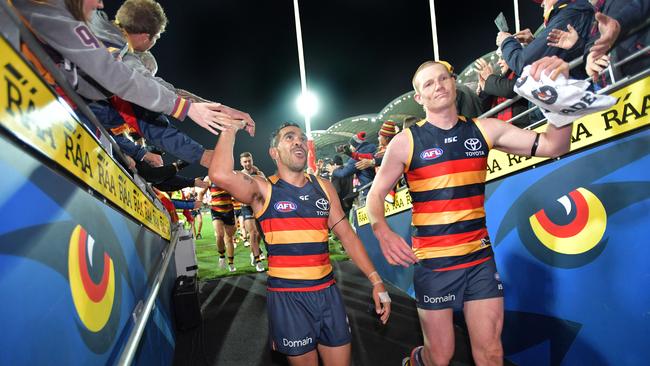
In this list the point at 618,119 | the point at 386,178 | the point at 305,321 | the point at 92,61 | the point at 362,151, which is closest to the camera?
the point at 92,61

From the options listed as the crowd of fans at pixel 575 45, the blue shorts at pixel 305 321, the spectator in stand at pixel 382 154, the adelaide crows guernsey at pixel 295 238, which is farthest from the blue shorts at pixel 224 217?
the blue shorts at pixel 305 321

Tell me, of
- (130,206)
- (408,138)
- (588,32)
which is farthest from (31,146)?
(588,32)

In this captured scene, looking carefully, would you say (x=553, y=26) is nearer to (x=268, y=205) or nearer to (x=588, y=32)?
(x=588, y=32)

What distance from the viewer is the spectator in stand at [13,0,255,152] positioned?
1.83 meters

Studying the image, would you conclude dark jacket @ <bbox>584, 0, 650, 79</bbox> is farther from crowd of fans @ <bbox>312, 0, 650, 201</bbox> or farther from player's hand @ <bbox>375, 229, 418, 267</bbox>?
player's hand @ <bbox>375, 229, 418, 267</bbox>

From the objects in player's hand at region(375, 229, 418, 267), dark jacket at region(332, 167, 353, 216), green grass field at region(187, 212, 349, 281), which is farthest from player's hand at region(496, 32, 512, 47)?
green grass field at region(187, 212, 349, 281)

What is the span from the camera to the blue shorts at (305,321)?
2.53 meters

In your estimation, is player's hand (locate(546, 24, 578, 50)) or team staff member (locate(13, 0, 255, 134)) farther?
player's hand (locate(546, 24, 578, 50))

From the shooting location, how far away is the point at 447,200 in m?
2.68

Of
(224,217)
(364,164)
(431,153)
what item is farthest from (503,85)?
(224,217)

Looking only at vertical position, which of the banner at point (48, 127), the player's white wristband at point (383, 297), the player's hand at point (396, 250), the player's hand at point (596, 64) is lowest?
the player's white wristband at point (383, 297)

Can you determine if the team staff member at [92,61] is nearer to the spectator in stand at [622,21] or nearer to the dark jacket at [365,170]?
the spectator in stand at [622,21]

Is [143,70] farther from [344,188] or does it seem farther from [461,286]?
[344,188]

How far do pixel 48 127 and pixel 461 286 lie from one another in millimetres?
2550
